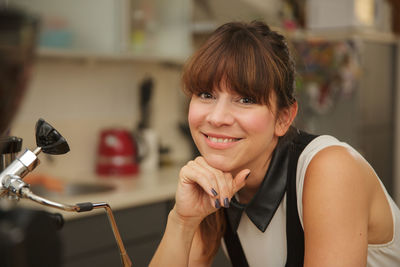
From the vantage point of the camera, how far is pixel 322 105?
3861 millimetres

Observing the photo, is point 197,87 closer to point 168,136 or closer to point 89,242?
point 89,242

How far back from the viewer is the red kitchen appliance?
2.71m

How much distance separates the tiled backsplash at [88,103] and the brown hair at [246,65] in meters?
1.56


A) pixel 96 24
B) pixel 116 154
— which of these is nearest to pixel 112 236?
pixel 116 154

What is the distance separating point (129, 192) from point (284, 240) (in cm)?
121

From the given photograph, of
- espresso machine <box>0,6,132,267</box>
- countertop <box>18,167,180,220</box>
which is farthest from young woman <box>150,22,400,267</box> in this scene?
countertop <box>18,167,180,220</box>

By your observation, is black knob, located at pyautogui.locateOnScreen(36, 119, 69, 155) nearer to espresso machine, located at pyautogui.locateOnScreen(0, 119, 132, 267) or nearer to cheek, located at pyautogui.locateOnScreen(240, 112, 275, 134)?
espresso machine, located at pyautogui.locateOnScreen(0, 119, 132, 267)

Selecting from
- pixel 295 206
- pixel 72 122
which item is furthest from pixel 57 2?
pixel 295 206

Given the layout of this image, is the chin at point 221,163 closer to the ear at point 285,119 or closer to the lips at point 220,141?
the lips at point 220,141

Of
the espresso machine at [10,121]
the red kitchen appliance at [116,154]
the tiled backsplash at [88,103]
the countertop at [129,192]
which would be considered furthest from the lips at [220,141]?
the red kitchen appliance at [116,154]

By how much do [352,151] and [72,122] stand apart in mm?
1967

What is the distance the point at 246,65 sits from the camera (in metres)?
0.99

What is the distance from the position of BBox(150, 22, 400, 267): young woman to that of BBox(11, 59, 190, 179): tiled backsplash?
1533mm

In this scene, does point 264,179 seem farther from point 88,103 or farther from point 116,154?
point 88,103
